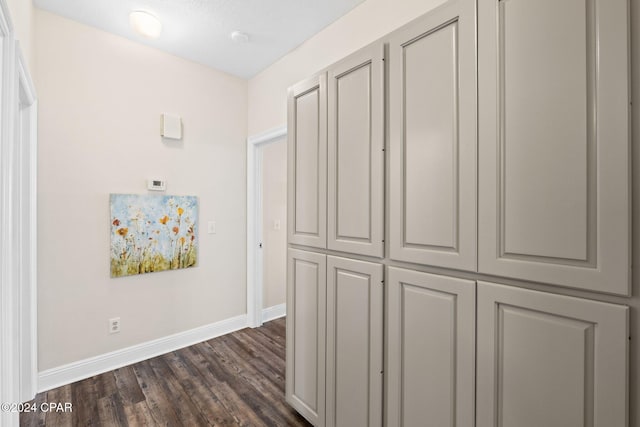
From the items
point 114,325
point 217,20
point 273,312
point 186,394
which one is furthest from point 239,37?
point 273,312

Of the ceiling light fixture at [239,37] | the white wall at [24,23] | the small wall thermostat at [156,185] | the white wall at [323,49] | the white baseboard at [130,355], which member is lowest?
the white baseboard at [130,355]

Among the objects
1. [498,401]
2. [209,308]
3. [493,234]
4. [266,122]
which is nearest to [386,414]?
[498,401]

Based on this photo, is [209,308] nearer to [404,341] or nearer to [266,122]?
[266,122]

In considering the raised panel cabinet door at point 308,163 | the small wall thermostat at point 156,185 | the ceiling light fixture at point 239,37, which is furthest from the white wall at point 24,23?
the raised panel cabinet door at point 308,163

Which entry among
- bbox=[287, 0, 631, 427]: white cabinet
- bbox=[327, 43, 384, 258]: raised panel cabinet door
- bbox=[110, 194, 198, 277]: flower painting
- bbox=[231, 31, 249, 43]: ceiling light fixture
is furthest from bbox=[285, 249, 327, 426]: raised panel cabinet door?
bbox=[231, 31, 249, 43]: ceiling light fixture

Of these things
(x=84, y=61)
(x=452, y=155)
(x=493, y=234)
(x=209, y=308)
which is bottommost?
(x=209, y=308)

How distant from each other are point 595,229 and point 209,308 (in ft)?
10.2

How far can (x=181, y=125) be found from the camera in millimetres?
2854

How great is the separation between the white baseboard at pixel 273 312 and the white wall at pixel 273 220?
0.15ft

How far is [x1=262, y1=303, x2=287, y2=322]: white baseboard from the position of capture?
355 cm

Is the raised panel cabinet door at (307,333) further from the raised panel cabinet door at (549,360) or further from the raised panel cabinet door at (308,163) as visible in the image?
Result: the raised panel cabinet door at (549,360)

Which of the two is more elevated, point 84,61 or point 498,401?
point 84,61

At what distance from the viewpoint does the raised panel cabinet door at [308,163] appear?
167 cm

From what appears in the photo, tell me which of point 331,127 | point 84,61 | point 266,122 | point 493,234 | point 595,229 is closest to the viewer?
point 595,229
